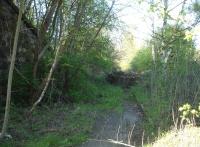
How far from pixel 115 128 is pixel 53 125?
170cm

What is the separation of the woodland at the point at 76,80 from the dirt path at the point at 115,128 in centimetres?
7

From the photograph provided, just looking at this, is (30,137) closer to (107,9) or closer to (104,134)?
(104,134)

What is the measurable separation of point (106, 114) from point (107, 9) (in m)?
4.35

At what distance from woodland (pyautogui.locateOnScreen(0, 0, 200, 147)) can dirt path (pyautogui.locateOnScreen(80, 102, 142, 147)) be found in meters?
0.07

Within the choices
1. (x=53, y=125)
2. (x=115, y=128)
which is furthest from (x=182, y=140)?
(x=53, y=125)

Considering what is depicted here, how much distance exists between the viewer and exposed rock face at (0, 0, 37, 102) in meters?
13.1

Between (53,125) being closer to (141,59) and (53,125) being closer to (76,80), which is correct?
(76,80)

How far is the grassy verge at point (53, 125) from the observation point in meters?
8.70

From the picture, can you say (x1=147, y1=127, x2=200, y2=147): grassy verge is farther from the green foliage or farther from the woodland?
the green foliage

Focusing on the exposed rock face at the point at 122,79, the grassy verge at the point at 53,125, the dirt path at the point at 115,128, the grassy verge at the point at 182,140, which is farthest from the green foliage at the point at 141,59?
the grassy verge at the point at 182,140

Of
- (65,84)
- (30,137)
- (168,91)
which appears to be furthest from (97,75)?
(30,137)

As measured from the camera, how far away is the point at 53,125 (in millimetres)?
10625

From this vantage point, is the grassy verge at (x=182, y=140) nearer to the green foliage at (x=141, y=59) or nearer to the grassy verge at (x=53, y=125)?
the grassy verge at (x=53, y=125)

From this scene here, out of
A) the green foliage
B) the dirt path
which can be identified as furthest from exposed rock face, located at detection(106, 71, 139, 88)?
the dirt path
